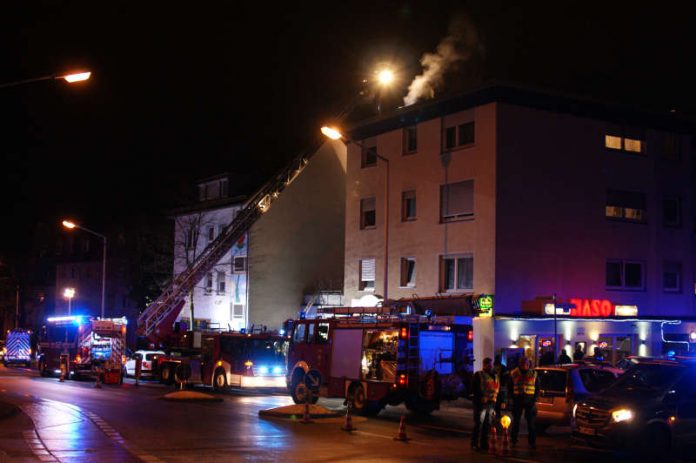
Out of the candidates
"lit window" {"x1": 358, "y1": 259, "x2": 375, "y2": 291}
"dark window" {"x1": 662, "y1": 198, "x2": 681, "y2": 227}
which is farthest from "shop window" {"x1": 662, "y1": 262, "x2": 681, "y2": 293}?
"lit window" {"x1": 358, "y1": 259, "x2": 375, "y2": 291}

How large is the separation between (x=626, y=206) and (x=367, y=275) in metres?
10.7

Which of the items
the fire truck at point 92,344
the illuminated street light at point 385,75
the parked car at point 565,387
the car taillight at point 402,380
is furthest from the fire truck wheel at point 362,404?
the illuminated street light at point 385,75

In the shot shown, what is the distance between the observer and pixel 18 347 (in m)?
47.5

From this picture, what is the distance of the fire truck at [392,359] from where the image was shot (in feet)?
68.3

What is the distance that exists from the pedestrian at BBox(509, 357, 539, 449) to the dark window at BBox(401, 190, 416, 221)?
1757cm

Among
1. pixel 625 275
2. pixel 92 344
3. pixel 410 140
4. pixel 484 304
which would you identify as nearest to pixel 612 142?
pixel 625 275

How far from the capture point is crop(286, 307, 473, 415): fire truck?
20.8 meters

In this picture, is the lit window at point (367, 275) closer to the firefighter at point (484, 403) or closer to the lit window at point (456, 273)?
the lit window at point (456, 273)

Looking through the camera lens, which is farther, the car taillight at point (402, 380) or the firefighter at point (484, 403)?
the car taillight at point (402, 380)

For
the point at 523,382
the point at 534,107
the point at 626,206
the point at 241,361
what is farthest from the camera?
the point at 626,206

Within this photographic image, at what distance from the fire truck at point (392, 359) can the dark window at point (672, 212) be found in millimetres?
14757

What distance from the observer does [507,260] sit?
2944 cm

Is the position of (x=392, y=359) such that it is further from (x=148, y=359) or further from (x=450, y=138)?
(x=148, y=359)

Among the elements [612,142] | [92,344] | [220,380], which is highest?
[612,142]
